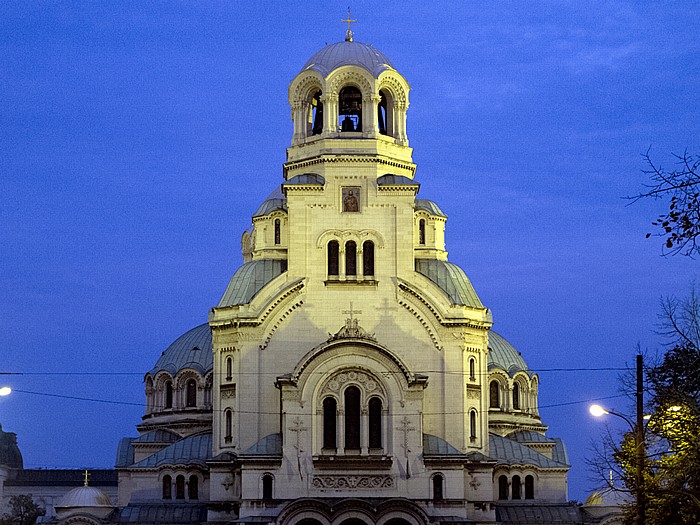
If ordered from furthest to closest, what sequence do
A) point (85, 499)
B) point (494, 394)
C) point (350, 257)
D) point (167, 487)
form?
point (494, 394) → point (85, 499) → point (167, 487) → point (350, 257)

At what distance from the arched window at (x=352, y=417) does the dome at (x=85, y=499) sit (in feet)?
47.8

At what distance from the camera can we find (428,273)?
72.2 m

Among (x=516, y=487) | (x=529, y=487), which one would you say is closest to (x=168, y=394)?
(x=516, y=487)

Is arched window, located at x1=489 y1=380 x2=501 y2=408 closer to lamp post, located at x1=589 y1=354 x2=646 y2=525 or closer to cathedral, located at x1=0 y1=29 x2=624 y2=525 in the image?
cathedral, located at x1=0 y1=29 x2=624 y2=525

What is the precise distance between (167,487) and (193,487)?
133 cm

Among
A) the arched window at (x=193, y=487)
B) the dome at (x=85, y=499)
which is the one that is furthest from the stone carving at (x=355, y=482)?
the dome at (x=85, y=499)

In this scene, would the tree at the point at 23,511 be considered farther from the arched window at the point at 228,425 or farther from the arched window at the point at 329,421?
the arched window at the point at 329,421

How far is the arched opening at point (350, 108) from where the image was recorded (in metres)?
72.5

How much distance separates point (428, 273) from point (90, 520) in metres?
18.9

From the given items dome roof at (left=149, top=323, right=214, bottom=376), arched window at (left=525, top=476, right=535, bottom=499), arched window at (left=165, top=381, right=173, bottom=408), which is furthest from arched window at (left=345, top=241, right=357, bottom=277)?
arched window at (left=165, top=381, right=173, bottom=408)

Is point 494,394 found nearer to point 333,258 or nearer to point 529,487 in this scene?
point 529,487

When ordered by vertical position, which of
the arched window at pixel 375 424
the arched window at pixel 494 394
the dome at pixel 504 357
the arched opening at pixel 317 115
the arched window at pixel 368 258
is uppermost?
the arched opening at pixel 317 115

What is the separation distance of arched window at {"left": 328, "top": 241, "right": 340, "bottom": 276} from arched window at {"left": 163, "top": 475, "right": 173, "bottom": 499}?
1277 centimetres

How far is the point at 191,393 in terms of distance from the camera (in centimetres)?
8294
